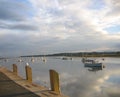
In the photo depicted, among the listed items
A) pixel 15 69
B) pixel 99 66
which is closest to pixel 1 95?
pixel 15 69

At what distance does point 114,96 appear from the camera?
2862cm

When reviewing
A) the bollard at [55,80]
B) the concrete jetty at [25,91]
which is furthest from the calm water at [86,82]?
the bollard at [55,80]

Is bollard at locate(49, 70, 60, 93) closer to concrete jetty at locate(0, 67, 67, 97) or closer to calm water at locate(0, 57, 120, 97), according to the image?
concrete jetty at locate(0, 67, 67, 97)

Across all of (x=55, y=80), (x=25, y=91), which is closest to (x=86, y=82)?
(x=25, y=91)

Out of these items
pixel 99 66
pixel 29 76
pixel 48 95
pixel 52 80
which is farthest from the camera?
pixel 99 66

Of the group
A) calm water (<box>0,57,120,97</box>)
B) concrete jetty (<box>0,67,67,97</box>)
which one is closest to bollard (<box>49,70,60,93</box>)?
concrete jetty (<box>0,67,67,97</box>)

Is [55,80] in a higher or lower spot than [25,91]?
higher

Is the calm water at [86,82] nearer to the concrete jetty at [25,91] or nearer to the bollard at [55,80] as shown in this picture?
the concrete jetty at [25,91]

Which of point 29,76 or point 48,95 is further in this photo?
point 29,76

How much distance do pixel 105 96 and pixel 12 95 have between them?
16476mm

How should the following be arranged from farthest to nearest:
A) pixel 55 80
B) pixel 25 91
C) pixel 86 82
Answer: pixel 86 82
pixel 25 91
pixel 55 80

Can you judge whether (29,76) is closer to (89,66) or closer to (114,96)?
(114,96)

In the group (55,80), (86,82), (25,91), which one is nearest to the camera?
(55,80)

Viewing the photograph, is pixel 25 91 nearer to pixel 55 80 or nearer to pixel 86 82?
pixel 55 80
